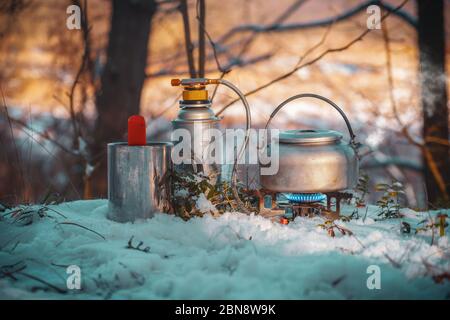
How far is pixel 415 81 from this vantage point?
6855mm

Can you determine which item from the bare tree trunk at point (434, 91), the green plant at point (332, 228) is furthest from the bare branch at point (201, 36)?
the bare tree trunk at point (434, 91)

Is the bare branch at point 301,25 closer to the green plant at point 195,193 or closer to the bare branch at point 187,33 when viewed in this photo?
the bare branch at point 187,33

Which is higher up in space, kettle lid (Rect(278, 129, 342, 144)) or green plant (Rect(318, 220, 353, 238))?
kettle lid (Rect(278, 129, 342, 144))

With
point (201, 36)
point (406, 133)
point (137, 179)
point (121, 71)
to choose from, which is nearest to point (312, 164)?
point (137, 179)

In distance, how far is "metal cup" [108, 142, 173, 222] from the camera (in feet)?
9.24

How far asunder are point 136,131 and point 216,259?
0.88m

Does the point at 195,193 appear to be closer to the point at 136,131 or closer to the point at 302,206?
the point at 136,131

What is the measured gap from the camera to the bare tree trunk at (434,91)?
21.3 feet

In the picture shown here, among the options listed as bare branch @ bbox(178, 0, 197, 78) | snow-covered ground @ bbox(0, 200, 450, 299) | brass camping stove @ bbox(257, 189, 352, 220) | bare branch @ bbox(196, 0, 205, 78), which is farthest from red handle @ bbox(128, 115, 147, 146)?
bare branch @ bbox(178, 0, 197, 78)

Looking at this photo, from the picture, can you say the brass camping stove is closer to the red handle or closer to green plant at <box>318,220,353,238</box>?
green plant at <box>318,220,353,238</box>

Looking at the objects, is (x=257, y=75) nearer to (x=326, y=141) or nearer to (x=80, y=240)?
(x=326, y=141)

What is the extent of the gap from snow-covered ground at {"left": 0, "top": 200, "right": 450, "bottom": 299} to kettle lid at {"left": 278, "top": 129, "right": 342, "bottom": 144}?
16.5 inches

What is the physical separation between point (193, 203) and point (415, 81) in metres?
4.79
